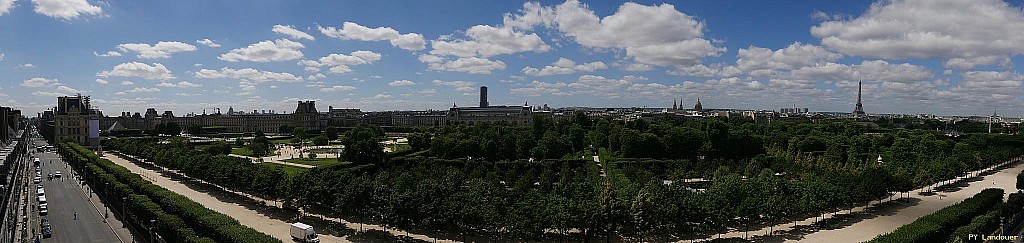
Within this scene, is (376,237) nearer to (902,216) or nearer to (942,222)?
(942,222)

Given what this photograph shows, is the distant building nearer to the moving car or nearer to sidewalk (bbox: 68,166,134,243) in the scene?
sidewalk (bbox: 68,166,134,243)

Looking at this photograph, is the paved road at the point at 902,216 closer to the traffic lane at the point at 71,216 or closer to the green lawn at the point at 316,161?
the traffic lane at the point at 71,216

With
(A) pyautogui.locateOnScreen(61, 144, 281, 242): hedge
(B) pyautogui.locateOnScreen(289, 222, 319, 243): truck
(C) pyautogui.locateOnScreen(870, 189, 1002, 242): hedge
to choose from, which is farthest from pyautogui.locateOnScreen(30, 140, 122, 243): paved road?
(C) pyautogui.locateOnScreen(870, 189, 1002, 242): hedge

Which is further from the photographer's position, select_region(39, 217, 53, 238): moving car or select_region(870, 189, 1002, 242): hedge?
select_region(39, 217, 53, 238): moving car

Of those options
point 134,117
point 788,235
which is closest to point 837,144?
point 788,235

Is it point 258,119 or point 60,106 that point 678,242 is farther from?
point 258,119

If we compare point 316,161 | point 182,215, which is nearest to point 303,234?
point 182,215
